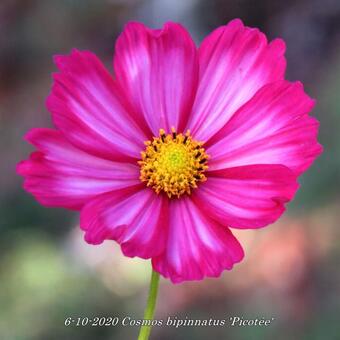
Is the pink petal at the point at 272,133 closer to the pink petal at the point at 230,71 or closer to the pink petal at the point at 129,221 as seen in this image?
the pink petal at the point at 230,71

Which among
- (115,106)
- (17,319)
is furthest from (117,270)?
(115,106)

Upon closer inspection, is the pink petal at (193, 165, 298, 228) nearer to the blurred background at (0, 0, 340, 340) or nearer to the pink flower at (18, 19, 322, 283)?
the pink flower at (18, 19, 322, 283)

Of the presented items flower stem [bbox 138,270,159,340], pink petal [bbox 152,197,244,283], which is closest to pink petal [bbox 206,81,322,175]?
pink petal [bbox 152,197,244,283]

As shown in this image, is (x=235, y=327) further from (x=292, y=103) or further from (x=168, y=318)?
(x=292, y=103)

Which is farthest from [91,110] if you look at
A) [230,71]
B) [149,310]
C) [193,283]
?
[193,283]

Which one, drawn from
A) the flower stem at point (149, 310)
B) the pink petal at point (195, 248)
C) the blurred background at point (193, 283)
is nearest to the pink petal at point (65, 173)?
the pink petal at point (195, 248)

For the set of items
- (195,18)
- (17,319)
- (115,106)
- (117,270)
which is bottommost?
(17,319)
